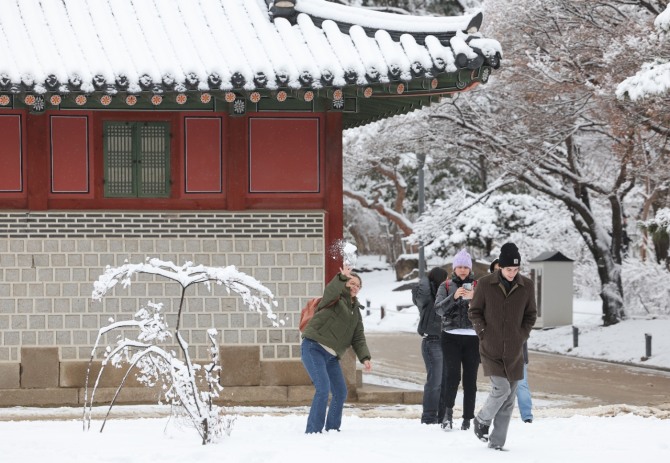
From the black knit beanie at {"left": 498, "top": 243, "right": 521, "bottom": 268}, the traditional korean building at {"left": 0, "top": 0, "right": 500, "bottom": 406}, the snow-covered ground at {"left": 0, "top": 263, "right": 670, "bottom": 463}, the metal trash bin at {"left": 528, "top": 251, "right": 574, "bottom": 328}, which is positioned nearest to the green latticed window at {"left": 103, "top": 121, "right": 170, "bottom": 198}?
the traditional korean building at {"left": 0, "top": 0, "right": 500, "bottom": 406}

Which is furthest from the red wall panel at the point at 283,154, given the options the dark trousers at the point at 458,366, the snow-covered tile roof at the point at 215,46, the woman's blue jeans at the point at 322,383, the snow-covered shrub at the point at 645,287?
the snow-covered shrub at the point at 645,287

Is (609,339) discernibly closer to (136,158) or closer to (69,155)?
(136,158)

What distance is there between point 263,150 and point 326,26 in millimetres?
1908

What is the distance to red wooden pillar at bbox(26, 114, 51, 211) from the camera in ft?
53.7

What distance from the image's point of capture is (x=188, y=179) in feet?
54.8

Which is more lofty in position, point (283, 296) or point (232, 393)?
point (283, 296)

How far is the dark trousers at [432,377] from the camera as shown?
42.5 feet

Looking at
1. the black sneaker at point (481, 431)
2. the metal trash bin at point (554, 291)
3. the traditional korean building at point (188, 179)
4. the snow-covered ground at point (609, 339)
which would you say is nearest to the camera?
the black sneaker at point (481, 431)

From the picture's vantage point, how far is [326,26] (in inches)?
663

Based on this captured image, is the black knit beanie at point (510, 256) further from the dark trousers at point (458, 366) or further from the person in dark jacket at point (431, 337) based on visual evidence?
the person in dark jacket at point (431, 337)

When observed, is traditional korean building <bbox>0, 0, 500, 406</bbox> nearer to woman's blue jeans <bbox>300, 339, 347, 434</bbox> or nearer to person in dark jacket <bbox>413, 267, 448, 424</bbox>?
person in dark jacket <bbox>413, 267, 448, 424</bbox>

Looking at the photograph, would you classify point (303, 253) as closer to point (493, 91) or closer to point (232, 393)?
point (232, 393)

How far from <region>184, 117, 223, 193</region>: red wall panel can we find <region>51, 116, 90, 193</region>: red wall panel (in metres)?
1.36

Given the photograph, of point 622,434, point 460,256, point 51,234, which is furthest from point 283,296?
point 622,434
